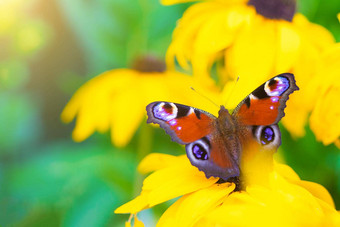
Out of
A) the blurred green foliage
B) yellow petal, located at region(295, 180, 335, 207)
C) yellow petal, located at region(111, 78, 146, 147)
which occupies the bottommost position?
the blurred green foliage

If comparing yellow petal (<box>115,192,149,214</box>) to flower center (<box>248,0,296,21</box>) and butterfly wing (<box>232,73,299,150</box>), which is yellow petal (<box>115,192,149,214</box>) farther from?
flower center (<box>248,0,296,21</box>)

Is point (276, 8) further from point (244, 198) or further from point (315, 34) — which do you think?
point (244, 198)

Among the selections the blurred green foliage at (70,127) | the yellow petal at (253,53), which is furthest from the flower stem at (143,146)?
the yellow petal at (253,53)

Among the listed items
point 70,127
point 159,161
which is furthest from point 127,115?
point 70,127

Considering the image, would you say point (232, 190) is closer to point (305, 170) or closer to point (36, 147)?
point (305, 170)

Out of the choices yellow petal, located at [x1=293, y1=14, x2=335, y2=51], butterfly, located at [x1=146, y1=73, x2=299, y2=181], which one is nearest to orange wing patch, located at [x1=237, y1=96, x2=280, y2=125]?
butterfly, located at [x1=146, y1=73, x2=299, y2=181]

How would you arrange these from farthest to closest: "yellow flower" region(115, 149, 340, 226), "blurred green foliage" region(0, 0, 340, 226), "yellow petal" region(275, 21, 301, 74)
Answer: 1. "blurred green foliage" region(0, 0, 340, 226)
2. "yellow petal" region(275, 21, 301, 74)
3. "yellow flower" region(115, 149, 340, 226)
